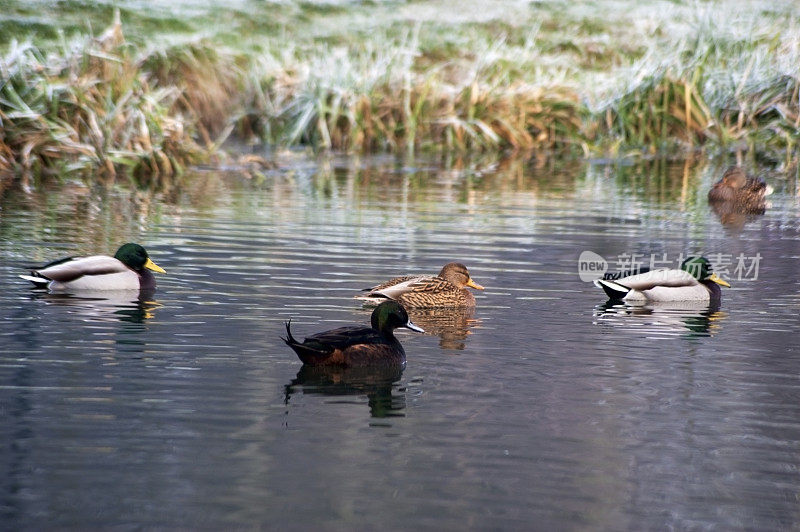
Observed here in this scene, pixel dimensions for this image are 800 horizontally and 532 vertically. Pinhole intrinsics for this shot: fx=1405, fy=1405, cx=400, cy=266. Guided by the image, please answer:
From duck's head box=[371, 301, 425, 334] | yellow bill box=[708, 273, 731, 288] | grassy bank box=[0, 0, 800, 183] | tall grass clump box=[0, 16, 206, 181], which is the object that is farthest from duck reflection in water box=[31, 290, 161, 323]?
grassy bank box=[0, 0, 800, 183]

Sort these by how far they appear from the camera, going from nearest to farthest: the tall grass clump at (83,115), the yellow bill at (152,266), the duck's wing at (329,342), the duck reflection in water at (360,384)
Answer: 1. the duck reflection in water at (360,384)
2. the duck's wing at (329,342)
3. the yellow bill at (152,266)
4. the tall grass clump at (83,115)

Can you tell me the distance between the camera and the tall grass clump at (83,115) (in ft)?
56.3

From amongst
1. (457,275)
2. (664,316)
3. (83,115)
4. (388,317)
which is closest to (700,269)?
(664,316)

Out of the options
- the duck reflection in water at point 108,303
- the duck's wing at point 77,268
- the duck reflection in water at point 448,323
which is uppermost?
the duck's wing at point 77,268

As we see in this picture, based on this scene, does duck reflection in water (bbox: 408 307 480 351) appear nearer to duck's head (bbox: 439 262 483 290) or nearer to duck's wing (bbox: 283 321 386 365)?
duck's head (bbox: 439 262 483 290)

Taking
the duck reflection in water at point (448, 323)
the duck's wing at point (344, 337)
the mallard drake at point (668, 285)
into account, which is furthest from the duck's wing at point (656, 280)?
the duck's wing at point (344, 337)

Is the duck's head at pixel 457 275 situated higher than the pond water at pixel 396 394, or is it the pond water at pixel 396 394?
the duck's head at pixel 457 275

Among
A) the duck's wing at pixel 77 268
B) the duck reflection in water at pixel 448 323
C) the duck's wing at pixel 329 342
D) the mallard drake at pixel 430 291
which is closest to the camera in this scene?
the duck's wing at pixel 329 342

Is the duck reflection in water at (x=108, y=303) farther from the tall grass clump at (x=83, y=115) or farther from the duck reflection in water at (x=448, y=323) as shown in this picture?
the tall grass clump at (x=83, y=115)

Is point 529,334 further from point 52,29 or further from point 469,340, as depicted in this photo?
point 52,29

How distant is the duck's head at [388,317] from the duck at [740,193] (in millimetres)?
8537

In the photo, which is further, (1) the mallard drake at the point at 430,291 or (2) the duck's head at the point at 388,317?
(1) the mallard drake at the point at 430,291

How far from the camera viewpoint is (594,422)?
20.0 ft

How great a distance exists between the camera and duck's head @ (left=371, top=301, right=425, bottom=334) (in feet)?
24.4
